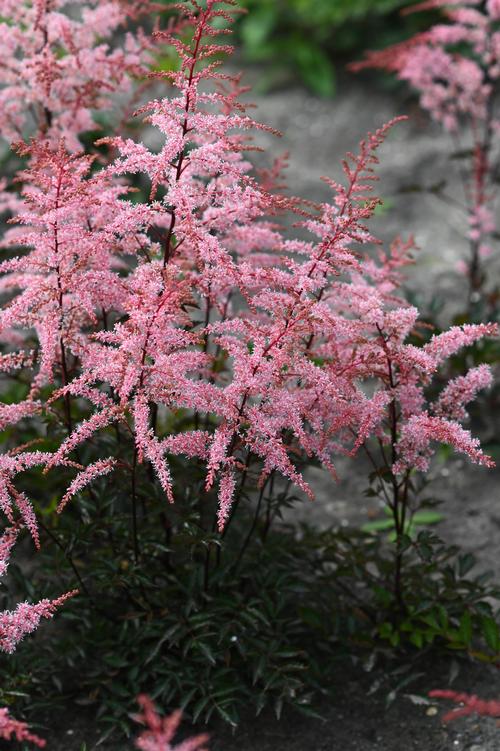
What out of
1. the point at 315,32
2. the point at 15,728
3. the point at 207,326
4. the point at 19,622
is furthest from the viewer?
the point at 315,32

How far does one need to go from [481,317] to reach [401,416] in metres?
2.31

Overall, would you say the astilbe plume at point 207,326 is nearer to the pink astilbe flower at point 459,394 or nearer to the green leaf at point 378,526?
the pink astilbe flower at point 459,394

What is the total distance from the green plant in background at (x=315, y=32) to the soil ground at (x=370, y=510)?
0.70 m

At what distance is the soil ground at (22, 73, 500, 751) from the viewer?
328cm

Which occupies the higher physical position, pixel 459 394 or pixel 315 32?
pixel 315 32

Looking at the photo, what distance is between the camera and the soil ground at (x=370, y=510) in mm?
3281

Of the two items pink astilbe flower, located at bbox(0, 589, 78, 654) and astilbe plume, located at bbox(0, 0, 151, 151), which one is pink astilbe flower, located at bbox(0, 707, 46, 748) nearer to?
pink astilbe flower, located at bbox(0, 589, 78, 654)

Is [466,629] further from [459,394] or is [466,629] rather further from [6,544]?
[6,544]

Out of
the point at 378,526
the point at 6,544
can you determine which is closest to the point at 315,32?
the point at 378,526

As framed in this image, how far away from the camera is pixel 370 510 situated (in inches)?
184

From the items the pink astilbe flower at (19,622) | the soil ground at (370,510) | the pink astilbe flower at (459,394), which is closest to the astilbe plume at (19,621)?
the pink astilbe flower at (19,622)

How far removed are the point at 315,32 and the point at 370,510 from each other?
6958mm

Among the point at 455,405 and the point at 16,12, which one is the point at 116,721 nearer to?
the point at 455,405

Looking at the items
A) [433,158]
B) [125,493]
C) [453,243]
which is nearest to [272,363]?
[125,493]
